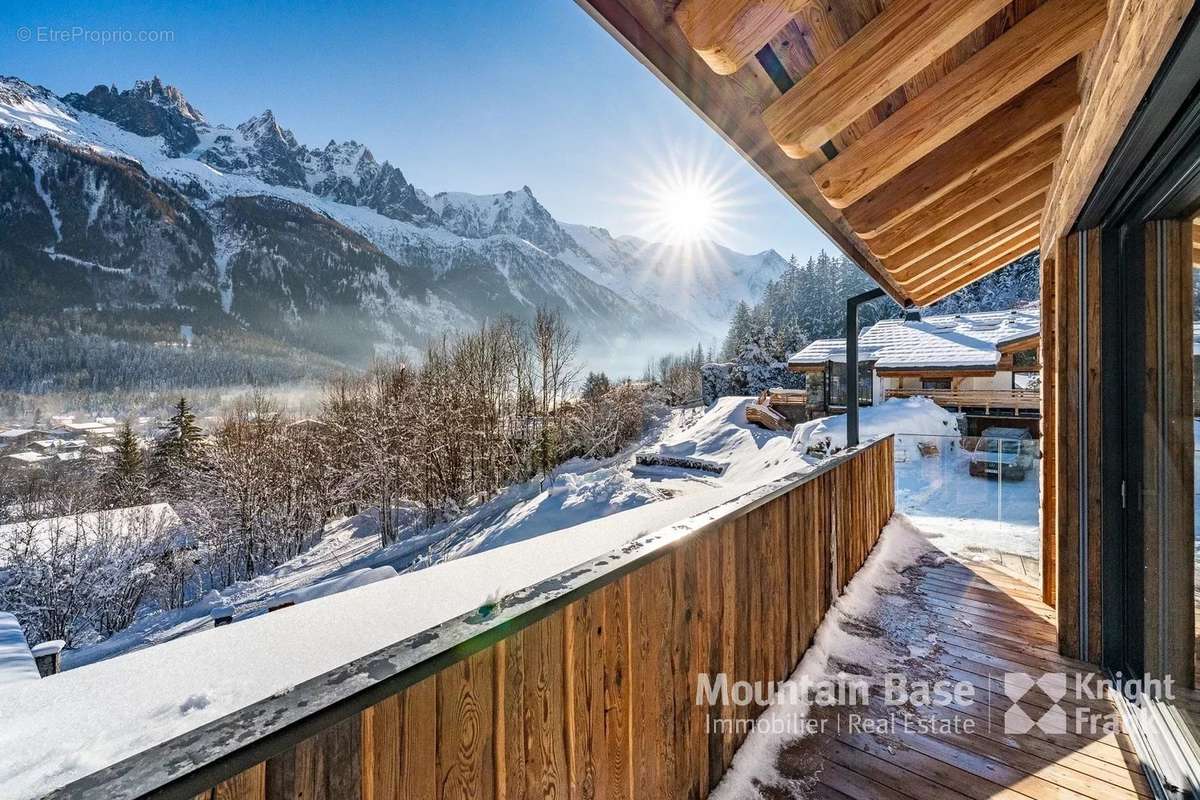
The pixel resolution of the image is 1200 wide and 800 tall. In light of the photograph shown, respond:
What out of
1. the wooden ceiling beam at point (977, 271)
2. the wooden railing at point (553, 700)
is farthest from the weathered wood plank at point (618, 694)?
the wooden ceiling beam at point (977, 271)

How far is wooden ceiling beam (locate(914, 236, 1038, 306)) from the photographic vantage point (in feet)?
12.4

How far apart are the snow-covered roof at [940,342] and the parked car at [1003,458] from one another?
31.1 feet

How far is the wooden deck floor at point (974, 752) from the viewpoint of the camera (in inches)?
61.9

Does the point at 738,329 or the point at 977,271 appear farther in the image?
the point at 738,329

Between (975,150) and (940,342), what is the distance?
14.2 meters

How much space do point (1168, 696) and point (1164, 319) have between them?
128 cm

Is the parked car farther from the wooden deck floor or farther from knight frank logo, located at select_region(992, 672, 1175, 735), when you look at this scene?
knight frank logo, located at select_region(992, 672, 1175, 735)

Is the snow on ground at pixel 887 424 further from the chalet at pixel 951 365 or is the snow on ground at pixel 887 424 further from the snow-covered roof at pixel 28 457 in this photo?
the snow-covered roof at pixel 28 457

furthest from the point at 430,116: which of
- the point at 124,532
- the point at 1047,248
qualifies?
the point at 1047,248

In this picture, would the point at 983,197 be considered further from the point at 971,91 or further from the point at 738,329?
the point at 738,329

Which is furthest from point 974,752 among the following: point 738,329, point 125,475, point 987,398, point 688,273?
point 688,273

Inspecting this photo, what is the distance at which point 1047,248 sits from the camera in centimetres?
272

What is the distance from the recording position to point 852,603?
282 cm

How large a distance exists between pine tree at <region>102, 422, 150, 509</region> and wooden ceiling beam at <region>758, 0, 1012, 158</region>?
18.0 m
